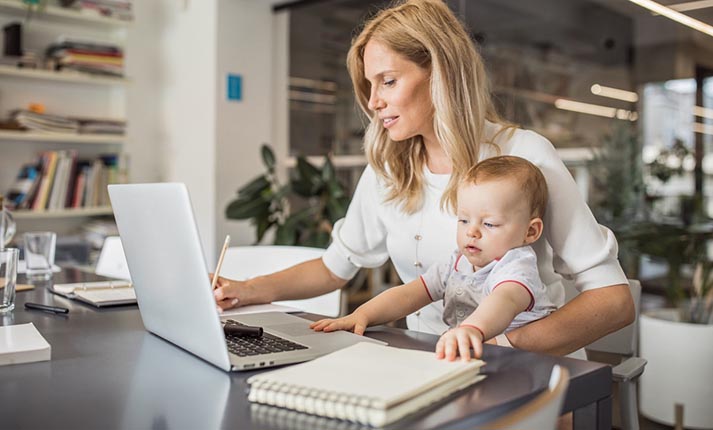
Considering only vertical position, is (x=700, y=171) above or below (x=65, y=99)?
below

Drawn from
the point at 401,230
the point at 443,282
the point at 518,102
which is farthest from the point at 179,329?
the point at 518,102

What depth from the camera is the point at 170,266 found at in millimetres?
1040

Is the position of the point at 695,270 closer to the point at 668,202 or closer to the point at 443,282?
the point at 668,202

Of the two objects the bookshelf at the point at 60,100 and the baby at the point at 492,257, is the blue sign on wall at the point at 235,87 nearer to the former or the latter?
the bookshelf at the point at 60,100

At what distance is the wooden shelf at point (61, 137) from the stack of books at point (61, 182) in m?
0.09

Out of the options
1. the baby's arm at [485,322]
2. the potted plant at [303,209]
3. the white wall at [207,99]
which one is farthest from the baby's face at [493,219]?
the white wall at [207,99]

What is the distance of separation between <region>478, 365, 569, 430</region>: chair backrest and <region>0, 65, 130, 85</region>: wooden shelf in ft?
12.4

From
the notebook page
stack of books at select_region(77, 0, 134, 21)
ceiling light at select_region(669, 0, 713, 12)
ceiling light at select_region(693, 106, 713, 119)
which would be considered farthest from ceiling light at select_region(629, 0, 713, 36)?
stack of books at select_region(77, 0, 134, 21)

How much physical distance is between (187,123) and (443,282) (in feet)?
10.2

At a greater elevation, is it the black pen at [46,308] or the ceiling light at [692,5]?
the ceiling light at [692,5]

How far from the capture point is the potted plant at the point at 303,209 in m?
3.52

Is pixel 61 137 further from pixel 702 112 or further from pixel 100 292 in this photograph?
pixel 702 112

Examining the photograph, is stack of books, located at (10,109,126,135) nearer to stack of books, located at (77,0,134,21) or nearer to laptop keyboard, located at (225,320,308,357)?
stack of books, located at (77,0,134,21)

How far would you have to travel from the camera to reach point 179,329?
1076 mm
